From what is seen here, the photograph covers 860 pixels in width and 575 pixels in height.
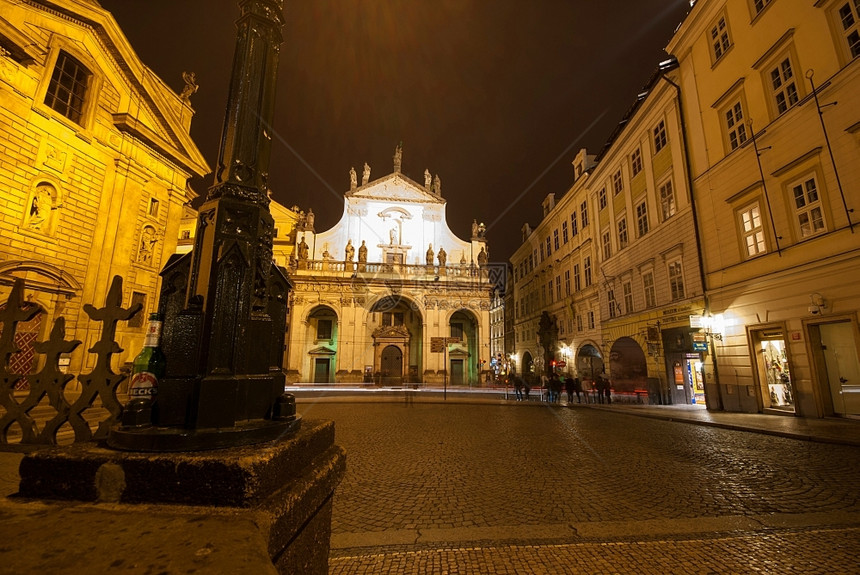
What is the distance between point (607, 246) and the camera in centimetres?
2222

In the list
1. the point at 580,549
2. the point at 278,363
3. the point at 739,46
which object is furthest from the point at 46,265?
the point at 739,46

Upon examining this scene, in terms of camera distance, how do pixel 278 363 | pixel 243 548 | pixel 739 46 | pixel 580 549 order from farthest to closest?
pixel 739 46 → pixel 580 549 → pixel 278 363 → pixel 243 548

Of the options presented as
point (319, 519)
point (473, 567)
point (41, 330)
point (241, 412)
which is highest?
point (41, 330)

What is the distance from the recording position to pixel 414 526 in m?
3.92

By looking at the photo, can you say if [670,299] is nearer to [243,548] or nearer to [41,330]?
[243,548]

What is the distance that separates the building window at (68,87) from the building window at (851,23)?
→ 2420cm

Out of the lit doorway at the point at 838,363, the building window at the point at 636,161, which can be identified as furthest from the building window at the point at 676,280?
the building window at the point at 636,161

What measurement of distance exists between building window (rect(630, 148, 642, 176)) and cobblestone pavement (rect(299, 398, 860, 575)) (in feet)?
48.9

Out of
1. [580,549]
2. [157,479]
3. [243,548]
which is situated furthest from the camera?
[580,549]

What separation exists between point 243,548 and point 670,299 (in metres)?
18.8

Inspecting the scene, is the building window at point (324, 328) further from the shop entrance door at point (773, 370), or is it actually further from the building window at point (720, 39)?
the building window at point (720, 39)

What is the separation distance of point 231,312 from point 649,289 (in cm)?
1962

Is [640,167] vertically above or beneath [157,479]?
above

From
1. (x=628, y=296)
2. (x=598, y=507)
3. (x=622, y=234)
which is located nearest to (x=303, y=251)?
(x=622, y=234)
